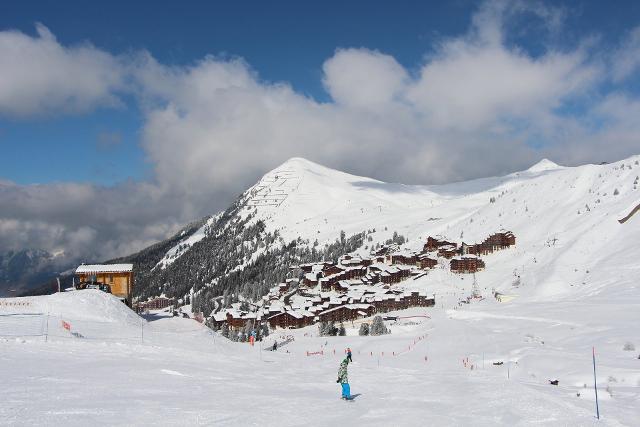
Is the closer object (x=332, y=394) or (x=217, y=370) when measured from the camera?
(x=332, y=394)

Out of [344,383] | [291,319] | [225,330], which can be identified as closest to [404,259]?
[291,319]

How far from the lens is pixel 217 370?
22.9 meters

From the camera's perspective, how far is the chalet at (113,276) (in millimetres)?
56531

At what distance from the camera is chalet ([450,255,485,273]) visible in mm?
94250

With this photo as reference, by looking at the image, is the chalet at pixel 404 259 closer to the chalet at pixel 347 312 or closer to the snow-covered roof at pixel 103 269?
the chalet at pixel 347 312

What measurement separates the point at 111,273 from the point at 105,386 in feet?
147

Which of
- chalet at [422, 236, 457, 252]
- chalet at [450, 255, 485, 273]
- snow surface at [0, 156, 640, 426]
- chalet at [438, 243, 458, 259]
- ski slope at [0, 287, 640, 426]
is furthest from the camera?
chalet at [422, 236, 457, 252]

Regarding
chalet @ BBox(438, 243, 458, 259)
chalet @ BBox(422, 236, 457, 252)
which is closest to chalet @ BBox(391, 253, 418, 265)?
chalet @ BBox(422, 236, 457, 252)

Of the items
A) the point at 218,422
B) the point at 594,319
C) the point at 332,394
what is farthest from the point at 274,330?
the point at 218,422

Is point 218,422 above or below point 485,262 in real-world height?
below

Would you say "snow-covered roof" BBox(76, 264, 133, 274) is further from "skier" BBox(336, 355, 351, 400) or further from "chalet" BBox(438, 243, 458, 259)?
"chalet" BBox(438, 243, 458, 259)

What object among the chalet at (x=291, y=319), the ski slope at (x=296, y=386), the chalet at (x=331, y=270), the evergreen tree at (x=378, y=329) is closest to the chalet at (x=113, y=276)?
the ski slope at (x=296, y=386)

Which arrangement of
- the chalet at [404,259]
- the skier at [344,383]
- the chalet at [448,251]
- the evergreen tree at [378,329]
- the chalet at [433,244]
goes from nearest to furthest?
the skier at [344,383] → the evergreen tree at [378,329] → the chalet at [448,251] → the chalet at [433,244] → the chalet at [404,259]

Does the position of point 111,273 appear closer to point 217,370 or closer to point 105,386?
point 217,370
